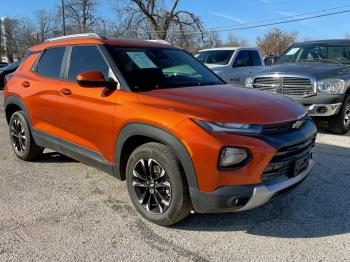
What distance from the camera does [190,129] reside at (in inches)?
130

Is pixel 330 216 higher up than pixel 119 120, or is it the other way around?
pixel 119 120

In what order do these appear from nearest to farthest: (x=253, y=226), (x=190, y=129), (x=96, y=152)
Answer: 1. (x=190, y=129)
2. (x=253, y=226)
3. (x=96, y=152)

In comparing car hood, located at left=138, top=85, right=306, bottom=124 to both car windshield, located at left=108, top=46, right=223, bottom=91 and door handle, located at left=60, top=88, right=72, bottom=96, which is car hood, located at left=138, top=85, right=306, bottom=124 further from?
door handle, located at left=60, top=88, right=72, bottom=96

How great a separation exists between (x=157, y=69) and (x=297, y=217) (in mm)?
2104

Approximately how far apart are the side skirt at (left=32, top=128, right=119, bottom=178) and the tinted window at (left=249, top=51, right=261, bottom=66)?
337 inches

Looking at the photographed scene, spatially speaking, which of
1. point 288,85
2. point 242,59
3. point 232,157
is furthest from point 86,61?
point 242,59

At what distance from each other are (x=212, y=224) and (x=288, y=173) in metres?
0.86

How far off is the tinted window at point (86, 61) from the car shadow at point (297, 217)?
184 cm

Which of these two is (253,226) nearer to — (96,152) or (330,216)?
(330,216)

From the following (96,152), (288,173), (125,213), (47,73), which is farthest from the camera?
(47,73)

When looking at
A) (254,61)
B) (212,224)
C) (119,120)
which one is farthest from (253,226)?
(254,61)

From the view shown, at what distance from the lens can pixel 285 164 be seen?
3.47m

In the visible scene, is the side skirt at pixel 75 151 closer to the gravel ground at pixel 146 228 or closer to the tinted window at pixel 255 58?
the gravel ground at pixel 146 228

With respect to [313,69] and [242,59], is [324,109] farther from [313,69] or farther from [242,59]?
[242,59]
